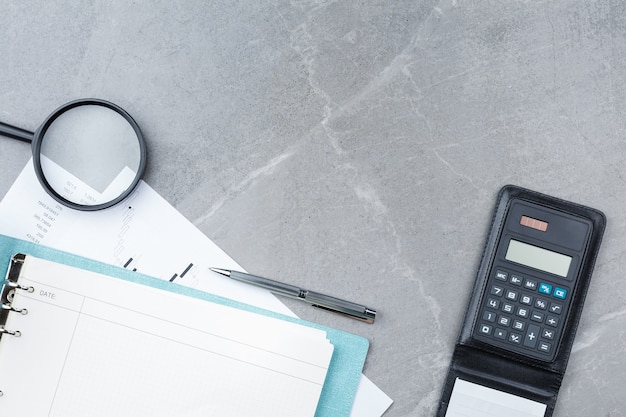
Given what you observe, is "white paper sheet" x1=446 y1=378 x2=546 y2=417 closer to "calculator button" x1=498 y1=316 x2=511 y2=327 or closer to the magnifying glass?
"calculator button" x1=498 y1=316 x2=511 y2=327

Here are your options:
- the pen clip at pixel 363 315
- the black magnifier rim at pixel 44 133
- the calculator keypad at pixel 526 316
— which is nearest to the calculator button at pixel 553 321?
the calculator keypad at pixel 526 316

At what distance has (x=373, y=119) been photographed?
0.85 m

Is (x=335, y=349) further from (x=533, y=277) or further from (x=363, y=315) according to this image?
(x=533, y=277)

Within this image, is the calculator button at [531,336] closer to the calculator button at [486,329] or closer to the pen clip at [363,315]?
the calculator button at [486,329]

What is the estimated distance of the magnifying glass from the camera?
2.71 feet

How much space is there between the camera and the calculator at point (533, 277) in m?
0.83

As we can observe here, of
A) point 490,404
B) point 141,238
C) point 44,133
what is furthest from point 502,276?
point 44,133

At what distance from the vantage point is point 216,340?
0.83 metres

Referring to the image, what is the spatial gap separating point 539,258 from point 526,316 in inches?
2.9

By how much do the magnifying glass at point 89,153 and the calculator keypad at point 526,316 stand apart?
0.46m

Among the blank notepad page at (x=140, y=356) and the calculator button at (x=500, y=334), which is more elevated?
the calculator button at (x=500, y=334)

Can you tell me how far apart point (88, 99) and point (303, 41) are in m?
0.27

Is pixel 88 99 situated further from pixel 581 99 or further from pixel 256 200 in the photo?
pixel 581 99

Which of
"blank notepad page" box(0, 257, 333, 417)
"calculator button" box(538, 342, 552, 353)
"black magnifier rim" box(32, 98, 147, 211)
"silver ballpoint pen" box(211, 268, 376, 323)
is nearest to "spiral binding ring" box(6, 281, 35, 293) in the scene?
"blank notepad page" box(0, 257, 333, 417)
